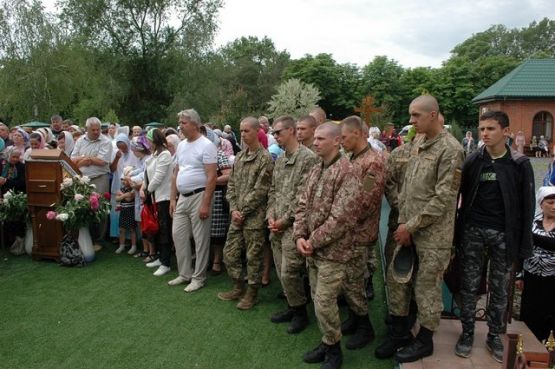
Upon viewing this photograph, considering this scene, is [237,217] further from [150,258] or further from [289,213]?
[150,258]

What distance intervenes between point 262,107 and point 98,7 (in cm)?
2441

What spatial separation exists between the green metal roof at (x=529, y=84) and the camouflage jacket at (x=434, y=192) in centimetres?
2932

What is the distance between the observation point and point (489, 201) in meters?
3.60

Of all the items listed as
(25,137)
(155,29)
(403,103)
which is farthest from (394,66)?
(25,137)

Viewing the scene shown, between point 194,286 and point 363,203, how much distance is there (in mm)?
Result: 2711

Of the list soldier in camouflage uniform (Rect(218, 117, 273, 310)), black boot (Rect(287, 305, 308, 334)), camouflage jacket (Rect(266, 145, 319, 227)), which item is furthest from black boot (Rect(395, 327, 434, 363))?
soldier in camouflage uniform (Rect(218, 117, 273, 310))

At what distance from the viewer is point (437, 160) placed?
11.5 feet

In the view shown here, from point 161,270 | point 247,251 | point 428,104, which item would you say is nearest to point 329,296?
point 247,251

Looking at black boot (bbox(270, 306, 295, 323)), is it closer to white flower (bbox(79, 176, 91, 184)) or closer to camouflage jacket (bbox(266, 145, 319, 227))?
camouflage jacket (bbox(266, 145, 319, 227))

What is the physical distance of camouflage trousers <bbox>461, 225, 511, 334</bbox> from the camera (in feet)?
11.7

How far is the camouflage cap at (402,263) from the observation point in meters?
3.66

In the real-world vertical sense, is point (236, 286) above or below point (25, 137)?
below

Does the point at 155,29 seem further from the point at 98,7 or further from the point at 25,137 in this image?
the point at 25,137

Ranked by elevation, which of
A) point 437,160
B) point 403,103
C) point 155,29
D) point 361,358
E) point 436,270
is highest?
point 155,29
